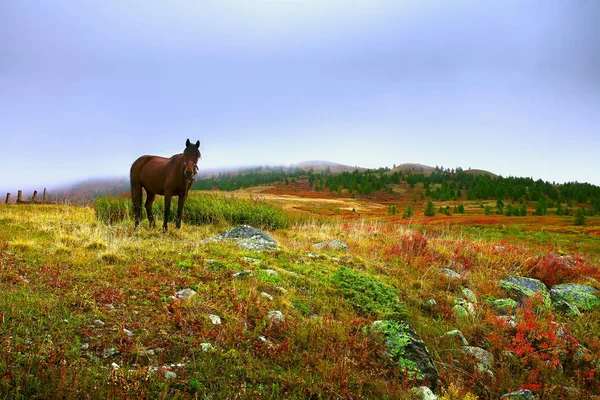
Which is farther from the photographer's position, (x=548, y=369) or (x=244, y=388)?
(x=548, y=369)

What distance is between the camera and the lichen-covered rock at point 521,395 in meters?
4.40

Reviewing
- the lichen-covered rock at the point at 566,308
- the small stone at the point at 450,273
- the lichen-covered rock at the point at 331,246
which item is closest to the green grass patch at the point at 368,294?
the small stone at the point at 450,273

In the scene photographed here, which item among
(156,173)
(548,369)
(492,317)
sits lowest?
(548,369)

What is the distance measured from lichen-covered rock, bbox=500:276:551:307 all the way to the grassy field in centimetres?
29

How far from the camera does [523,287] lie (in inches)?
335

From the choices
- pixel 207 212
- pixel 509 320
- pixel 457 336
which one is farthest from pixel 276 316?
pixel 207 212

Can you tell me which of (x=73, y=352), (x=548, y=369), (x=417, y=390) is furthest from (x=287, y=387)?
(x=548, y=369)

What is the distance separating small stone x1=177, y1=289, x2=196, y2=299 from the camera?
5481 millimetres

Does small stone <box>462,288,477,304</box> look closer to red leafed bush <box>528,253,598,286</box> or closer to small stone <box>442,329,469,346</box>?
small stone <box>442,329,469,346</box>

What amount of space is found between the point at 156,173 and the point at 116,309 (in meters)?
8.19

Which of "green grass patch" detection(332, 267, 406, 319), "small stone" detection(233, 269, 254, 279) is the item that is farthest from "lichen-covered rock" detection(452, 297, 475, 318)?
"small stone" detection(233, 269, 254, 279)

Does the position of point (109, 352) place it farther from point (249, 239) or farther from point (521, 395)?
point (249, 239)

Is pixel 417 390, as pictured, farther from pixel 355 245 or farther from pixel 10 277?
pixel 355 245

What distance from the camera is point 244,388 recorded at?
352 centimetres
